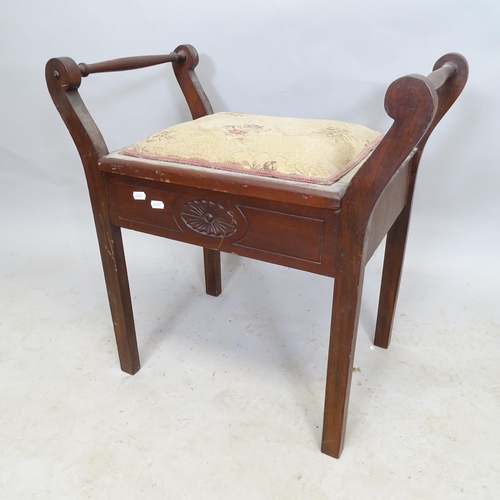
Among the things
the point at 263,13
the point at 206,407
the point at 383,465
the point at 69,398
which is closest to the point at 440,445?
the point at 383,465

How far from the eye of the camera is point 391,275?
1.21 metres

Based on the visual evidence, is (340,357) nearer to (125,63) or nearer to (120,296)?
(120,296)

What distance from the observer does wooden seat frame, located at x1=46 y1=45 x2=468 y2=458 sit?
2.31ft

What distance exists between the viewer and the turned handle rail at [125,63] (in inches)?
37.6

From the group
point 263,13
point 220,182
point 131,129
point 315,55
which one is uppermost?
point 263,13

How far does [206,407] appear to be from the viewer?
111 cm

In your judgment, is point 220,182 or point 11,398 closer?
point 220,182

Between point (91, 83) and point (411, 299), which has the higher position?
point (91, 83)

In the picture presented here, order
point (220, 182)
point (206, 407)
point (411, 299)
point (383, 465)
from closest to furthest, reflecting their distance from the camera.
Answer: point (220, 182) < point (383, 465) < point (206, 407) < point (411, 299)

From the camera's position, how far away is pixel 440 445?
1.01 m

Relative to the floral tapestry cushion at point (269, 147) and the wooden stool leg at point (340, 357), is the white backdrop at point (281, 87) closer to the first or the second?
the floral tapestry cushion at point (269, 147)

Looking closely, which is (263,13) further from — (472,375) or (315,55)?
(472,375)

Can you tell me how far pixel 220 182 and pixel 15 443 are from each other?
2.33 feet

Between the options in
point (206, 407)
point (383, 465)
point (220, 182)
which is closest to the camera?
point (220, 182)
